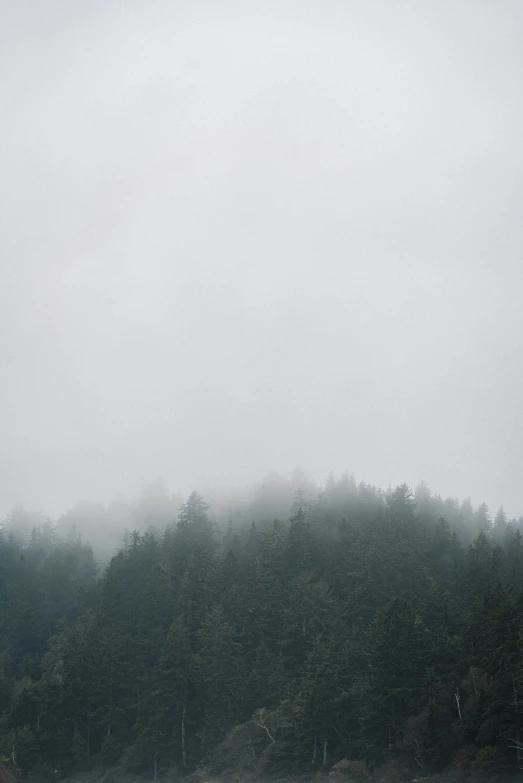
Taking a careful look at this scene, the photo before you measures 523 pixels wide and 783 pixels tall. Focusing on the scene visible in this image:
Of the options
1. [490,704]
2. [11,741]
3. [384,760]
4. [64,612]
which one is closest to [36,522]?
[64,612]

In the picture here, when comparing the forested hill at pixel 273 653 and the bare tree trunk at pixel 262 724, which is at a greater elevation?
the forested hill at pixel 273 653

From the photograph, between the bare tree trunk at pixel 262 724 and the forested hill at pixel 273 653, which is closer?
the forested hill at pixel 273 653

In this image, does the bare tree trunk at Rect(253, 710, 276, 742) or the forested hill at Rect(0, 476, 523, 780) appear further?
the bare tree trunk at Rect(253, 710, 276, 742)

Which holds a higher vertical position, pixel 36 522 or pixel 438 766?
pixel 36 522

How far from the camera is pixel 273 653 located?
76.5 meters

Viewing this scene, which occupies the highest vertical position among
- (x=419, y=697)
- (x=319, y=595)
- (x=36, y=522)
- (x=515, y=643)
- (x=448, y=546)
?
(x=36, y=522)

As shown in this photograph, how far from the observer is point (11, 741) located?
73688 millimetres

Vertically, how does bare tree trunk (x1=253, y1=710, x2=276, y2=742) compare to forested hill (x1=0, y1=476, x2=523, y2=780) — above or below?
below

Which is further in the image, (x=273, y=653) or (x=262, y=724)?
(x=273, y=653)

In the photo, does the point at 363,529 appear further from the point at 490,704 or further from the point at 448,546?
the point at 490,704

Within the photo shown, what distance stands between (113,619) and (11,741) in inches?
767

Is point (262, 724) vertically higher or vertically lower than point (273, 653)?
lower

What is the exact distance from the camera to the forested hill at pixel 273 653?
171 ft

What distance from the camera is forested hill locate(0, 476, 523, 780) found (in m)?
52.1
